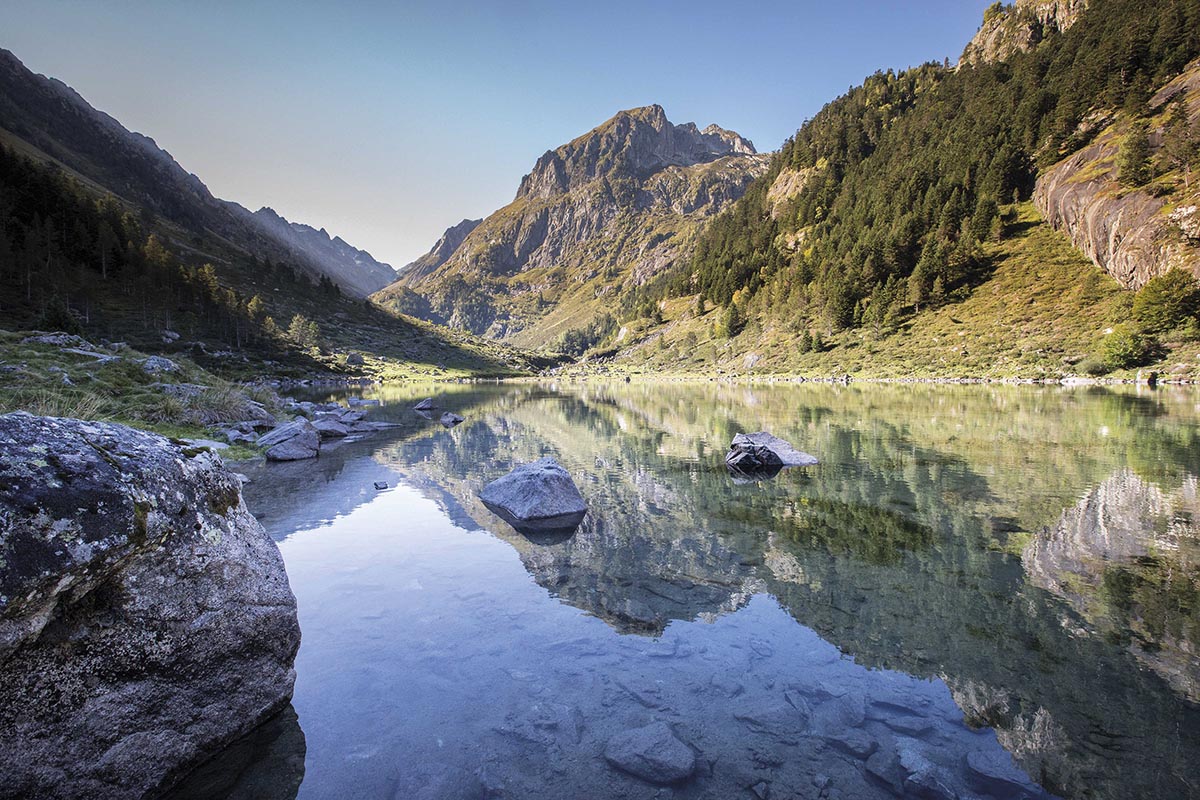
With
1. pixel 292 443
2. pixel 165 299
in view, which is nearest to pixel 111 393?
pixel 292 443

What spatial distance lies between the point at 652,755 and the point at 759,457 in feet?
46.5

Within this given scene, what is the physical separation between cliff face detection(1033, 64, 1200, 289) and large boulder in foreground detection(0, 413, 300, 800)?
A: 285 ft

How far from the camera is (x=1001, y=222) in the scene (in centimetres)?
9119

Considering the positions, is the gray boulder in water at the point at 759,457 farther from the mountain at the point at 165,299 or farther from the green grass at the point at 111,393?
the mountain at the point at 165,299

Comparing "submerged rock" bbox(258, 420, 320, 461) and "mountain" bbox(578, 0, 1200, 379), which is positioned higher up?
"mountain" bbox(578, 0, 1200, 379)

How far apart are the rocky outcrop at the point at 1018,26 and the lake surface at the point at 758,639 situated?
20220cm

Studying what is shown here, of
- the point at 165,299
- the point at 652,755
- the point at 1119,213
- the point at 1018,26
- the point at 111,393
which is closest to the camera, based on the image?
the point at 652,755

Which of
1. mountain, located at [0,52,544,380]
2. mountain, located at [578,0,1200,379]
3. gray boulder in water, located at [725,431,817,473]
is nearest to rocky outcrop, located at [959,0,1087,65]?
mountain, located at [578,0,1200,379]

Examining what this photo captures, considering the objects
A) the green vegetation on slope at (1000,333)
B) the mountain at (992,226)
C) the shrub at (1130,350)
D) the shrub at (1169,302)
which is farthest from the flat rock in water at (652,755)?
the shrub at (1169,302)

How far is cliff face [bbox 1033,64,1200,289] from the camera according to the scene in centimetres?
6003

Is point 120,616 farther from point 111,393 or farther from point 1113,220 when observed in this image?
point 1113,220

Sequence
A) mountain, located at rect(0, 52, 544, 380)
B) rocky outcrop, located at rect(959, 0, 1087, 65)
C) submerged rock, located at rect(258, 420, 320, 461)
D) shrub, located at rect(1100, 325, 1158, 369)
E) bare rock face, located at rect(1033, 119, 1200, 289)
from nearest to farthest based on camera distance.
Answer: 1. submerged rock, located at rect(258, 420, 320, 461)
2. shrub, located at rect(1100, 325, 1158, 369)
3. bare rock face, located at rect(1033, 119, 1200, 289)
4. mountain, located at rect(0, 52, 544, 380)
5. rocky outcrop, located at rect(959, 0, 1087, 65)

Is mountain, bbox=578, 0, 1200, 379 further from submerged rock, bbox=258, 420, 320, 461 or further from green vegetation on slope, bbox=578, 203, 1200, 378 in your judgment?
submerged rock, bbox=258, 420, 320, 461

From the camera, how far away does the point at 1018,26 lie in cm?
15650
